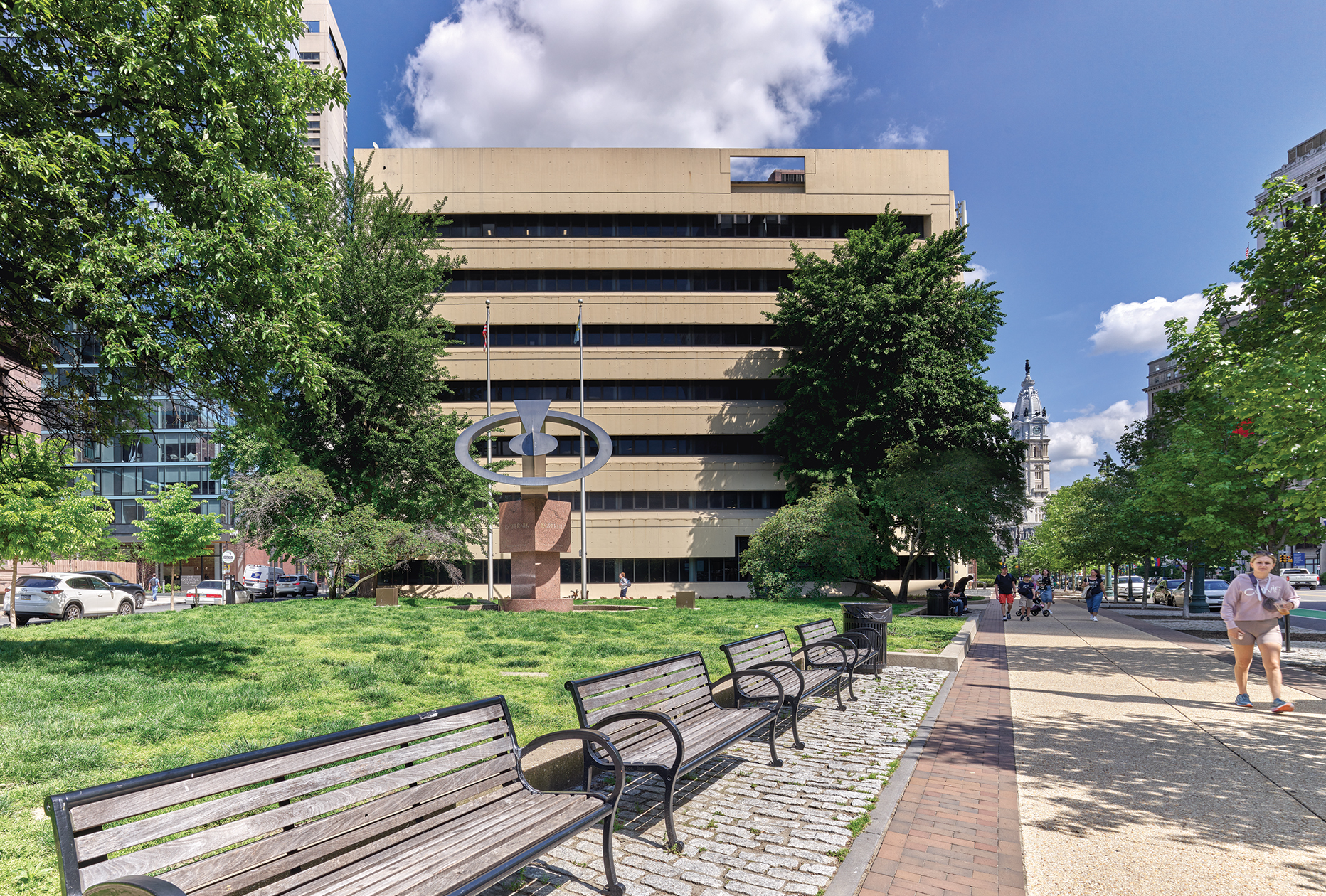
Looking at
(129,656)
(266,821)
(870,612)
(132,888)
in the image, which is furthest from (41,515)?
(132,888)

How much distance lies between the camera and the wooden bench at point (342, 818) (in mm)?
2143

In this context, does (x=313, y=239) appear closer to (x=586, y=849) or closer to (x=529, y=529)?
(x=586, y=849)

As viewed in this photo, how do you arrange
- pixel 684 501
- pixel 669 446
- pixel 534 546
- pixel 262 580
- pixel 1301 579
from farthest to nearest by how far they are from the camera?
pixel 1301 579 < pixel 262 580 < pixel 669 446 < pixel 684 501 < pixel 534 546

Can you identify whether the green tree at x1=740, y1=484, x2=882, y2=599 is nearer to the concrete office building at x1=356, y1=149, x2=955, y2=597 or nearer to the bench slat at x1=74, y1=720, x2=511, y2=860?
the concrete office building at x1=356, y1=149, x2=955, y2=597

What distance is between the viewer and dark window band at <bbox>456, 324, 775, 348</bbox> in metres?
40.4

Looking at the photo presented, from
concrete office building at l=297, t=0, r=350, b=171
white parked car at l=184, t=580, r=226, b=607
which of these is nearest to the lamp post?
white parked car at l=184, t=580, r=226, b=607

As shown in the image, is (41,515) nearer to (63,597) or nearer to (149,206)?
Answer: (63,597)

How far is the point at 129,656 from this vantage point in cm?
883

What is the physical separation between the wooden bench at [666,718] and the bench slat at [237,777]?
1.07 metres

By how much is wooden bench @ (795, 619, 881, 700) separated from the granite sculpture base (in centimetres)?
1083

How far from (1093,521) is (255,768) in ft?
130

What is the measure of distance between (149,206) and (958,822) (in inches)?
404

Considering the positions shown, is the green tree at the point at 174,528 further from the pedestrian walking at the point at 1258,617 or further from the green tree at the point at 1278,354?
the green tree at the point at 1278,354

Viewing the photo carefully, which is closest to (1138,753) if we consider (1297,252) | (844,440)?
(1297,252)
